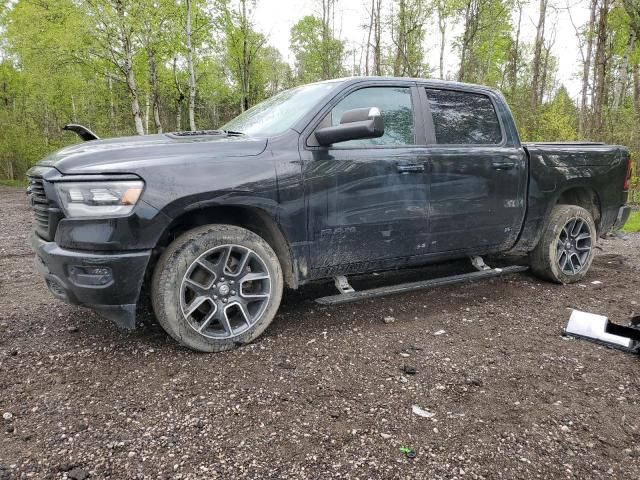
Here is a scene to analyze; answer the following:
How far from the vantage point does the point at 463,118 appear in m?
4.08

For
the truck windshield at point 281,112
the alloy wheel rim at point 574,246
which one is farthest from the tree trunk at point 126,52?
the alloy wheel rim at point 574,246

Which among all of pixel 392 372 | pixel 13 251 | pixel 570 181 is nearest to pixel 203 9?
pixel 13 251

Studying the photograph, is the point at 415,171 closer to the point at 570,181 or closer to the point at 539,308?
the point at 539,308

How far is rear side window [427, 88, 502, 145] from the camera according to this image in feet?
12.8

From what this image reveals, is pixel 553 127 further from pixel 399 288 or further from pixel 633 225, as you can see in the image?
pixel 399 288

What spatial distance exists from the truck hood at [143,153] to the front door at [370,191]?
55 centimetres

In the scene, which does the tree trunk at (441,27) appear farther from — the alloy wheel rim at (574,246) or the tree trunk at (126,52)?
the alloy wheel rim at (574,246)

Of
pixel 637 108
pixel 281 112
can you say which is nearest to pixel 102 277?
pixel 281 112

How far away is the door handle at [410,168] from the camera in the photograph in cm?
352

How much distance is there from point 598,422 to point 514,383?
0.47 m

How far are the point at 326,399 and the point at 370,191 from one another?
162cm

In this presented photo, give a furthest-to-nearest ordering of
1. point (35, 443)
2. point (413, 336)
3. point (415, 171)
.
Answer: point (415, 171), point (413, 336), point (35, 443)

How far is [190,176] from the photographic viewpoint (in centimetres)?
278

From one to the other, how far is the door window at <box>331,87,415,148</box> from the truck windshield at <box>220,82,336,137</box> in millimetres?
198
